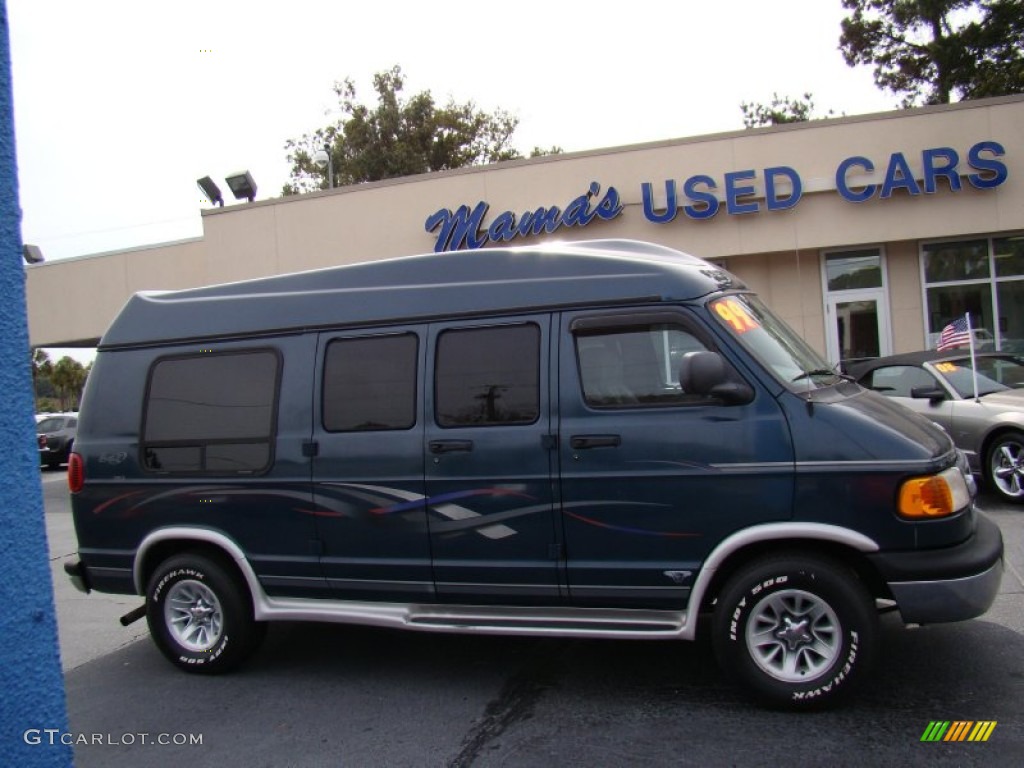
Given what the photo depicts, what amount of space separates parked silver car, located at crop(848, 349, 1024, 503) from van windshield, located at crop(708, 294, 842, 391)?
13.2 feet

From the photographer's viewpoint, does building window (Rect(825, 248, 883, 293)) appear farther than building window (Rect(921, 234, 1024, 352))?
Yes

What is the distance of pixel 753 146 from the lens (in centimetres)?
1521

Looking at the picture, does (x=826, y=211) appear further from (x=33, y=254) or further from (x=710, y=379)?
(x=33, y=254)

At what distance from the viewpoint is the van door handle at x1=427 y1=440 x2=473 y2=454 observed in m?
4.61

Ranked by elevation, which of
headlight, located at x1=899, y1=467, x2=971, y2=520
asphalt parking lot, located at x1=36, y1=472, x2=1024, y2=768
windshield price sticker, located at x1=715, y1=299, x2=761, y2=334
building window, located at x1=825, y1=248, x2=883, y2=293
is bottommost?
asphalt parking lot, located at x1=36, y1=472, x2=1024, y2=768

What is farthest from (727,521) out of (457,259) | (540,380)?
(457,259)

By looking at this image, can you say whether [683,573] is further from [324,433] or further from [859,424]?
[324,433]

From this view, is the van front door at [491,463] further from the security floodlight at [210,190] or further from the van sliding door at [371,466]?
the security floodlight at [210,190]

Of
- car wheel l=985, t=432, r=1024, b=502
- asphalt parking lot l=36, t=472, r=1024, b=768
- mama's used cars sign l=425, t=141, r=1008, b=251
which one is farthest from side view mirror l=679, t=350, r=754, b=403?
mama's used cars sign l=425, t=141, r=1008, b=251

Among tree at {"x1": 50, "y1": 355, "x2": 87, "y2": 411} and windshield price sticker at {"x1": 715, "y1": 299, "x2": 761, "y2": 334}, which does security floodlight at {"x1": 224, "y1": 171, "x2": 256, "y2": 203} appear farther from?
tree at {"x1": 50, "y1": 355, "x2": 87, "y2": 411}

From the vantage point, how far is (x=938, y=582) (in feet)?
12.5

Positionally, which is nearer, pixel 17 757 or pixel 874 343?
pixel 17 757

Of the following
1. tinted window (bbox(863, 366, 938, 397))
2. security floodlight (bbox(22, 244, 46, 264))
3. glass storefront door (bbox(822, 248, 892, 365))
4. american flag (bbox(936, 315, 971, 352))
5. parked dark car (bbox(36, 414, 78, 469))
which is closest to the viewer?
tinted window (bbox(863, 366, 938, 397))

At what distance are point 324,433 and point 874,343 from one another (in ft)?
43.0
